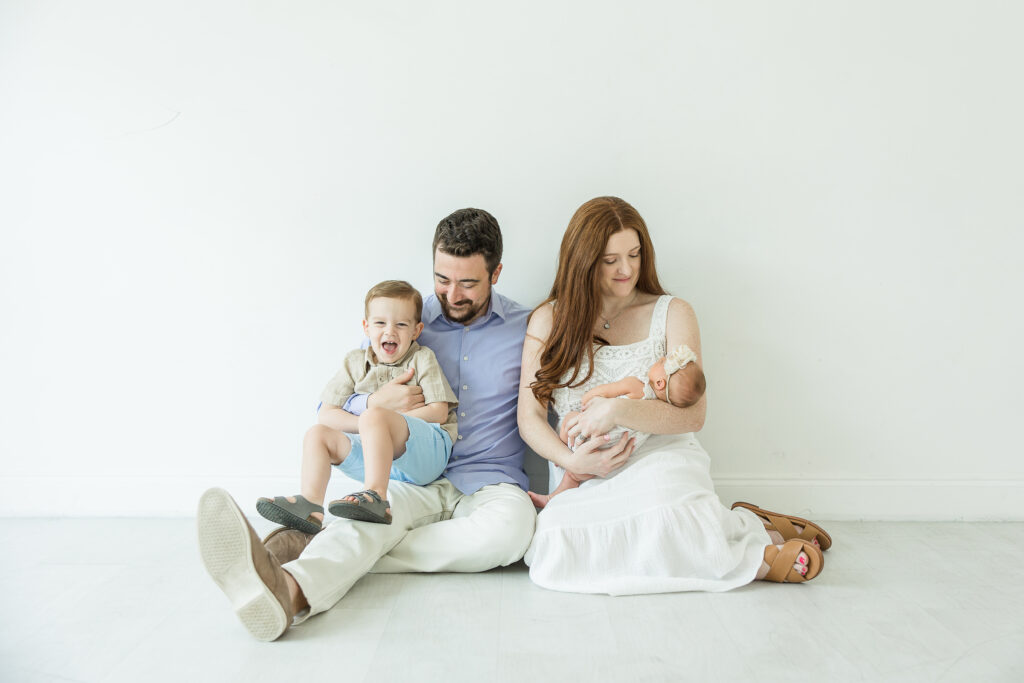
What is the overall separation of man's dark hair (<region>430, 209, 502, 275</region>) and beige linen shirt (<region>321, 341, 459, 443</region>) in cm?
32

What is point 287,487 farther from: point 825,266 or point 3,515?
point 825,266

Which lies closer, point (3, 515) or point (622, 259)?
point (622, 259)

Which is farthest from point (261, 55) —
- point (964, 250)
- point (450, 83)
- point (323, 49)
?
point (964, 250)

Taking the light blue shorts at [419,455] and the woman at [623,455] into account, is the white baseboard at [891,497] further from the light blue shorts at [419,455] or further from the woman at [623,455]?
the light blue shorts at [419,455]

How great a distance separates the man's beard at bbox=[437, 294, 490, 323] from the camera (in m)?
2.24

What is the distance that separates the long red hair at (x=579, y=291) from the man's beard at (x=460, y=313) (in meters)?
0.24

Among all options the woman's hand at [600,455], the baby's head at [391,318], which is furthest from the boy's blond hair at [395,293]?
the woman's hand at [600,455]

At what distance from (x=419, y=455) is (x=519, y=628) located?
571 mm

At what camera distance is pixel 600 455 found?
203 cm

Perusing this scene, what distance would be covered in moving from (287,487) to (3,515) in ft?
3.21

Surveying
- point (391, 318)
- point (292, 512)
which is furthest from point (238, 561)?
point (391, 318)

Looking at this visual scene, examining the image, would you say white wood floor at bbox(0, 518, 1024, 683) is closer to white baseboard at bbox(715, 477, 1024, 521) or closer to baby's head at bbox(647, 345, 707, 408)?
white baseboard at bbox(715, 477, 1024, 521)

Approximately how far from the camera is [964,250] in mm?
2400

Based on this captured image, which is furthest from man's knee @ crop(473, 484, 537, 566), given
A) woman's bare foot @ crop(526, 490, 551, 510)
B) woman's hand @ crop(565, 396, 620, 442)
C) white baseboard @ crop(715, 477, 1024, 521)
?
white baseboard @ crop(715, 477, 1024, 521)
